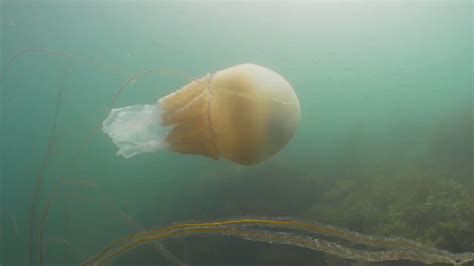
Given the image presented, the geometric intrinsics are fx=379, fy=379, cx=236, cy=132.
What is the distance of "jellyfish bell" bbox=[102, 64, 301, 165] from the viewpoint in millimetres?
1378

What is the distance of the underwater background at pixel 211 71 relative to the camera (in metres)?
2.06

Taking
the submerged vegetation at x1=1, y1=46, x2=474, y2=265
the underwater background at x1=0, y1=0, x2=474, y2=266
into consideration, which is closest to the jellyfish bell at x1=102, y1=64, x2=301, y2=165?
the submerged vegetation at x1=1, y1=46, x2=474, y2=265

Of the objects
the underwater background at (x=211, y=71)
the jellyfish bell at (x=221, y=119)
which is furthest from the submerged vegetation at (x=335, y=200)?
the jellyfish bell at (x=221, y=119)

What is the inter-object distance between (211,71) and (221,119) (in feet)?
2.59

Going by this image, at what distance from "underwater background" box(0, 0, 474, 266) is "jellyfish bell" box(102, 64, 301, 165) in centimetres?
61

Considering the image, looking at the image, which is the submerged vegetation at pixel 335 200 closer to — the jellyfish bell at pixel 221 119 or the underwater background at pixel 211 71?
the underwater background at pixel 211 71

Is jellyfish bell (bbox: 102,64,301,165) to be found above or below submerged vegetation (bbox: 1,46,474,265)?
above

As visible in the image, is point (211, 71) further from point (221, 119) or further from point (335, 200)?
point (335, 200)

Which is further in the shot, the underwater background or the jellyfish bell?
the underwater background

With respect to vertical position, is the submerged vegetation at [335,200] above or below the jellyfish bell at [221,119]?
below

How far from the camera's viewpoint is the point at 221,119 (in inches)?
55.0

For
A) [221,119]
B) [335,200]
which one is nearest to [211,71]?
[221,119]

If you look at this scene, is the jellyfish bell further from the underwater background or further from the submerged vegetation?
the underwater background

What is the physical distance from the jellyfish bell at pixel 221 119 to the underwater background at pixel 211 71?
61 centimetres
